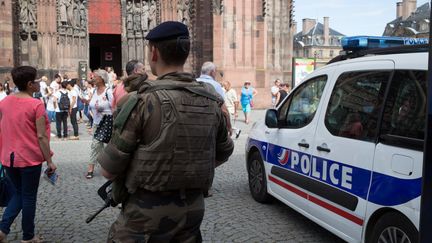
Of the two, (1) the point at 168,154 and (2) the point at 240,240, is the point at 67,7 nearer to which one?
A: (2) the point at 240,240

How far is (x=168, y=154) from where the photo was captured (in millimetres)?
2416

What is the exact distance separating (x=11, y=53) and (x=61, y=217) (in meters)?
17.5

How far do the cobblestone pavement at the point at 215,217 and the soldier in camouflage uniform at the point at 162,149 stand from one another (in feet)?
8.85

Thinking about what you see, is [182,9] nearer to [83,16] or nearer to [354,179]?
[83,16]

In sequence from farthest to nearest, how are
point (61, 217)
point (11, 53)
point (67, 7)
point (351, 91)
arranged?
point (67, 7)
point (11, 53)
point (61, 217)
point (351, 91)

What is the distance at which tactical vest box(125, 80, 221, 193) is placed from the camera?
2.39 metres

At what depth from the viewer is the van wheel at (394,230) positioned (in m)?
3.48

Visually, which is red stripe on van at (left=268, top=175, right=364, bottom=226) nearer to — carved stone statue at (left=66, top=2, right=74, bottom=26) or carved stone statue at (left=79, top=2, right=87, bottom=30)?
carved stone statue at (left=66, top=2, right=74, bottom=26)

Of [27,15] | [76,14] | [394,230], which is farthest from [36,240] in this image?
[76,14]

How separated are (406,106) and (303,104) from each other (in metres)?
1.90

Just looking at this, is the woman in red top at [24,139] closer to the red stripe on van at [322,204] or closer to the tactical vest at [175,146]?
the tactical vest at [175,146]

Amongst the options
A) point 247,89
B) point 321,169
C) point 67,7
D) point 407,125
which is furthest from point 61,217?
point 67,7

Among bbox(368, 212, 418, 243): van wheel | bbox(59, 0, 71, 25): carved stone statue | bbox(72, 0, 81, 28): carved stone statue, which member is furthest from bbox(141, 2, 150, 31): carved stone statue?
bbox(368, 212, 418, 243): van wheel

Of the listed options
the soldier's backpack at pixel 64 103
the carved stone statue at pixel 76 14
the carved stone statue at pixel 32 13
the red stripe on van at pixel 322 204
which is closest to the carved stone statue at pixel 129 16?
the carved stone statue at pixel 76 14
